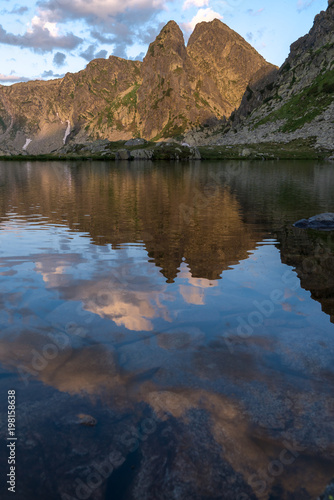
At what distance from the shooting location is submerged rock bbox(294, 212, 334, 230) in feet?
72.9

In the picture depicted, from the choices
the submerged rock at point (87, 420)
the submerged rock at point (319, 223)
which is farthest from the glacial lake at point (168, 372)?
the submerged rock at point (319, 223)

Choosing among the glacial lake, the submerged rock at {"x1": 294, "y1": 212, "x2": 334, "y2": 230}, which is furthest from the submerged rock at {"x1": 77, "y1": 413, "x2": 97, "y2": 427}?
the submerged rock at {"x1": 294, "y1": 212, "x2": 334, "y2": 230}

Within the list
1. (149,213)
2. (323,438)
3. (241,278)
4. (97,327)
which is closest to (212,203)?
(149,213)

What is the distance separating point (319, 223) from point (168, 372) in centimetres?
1913

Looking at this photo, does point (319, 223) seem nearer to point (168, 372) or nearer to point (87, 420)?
point (168, 372)

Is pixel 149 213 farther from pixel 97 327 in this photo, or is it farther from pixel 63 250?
pixel 97 327

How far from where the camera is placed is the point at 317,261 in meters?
15.1

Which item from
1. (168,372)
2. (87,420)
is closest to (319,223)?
(168,372)

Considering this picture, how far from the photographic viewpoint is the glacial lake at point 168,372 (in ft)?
15.4

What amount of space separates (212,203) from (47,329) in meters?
27.0

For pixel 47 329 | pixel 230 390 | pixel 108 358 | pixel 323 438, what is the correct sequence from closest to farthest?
pixel 323 438
pixel 230 390
pixel 108 358
pixel 47 329

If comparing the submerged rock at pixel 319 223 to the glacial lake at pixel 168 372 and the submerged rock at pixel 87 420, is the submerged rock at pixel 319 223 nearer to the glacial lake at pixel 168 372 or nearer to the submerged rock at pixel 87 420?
the glacial lake at pixel 168 372

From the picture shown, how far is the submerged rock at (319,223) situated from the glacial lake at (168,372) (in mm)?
7277

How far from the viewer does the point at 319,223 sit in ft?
74.0
